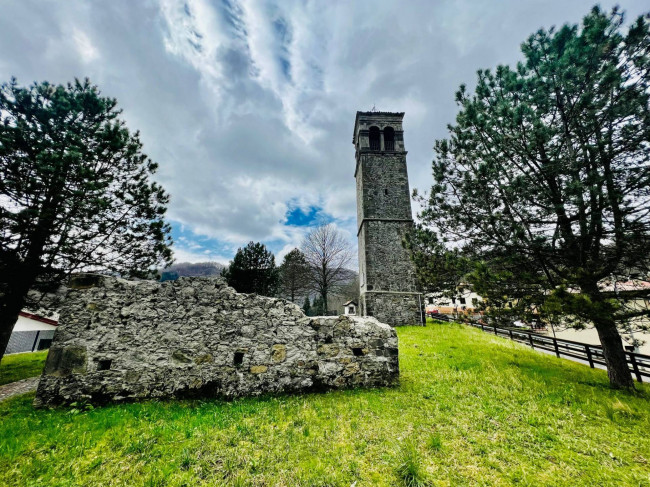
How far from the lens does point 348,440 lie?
139 inches

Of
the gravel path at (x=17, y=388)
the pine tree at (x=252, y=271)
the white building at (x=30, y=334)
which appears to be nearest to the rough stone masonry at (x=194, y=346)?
the gravel path at (x=17, y=388)

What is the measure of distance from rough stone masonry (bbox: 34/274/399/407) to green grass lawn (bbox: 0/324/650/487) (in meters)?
0.35

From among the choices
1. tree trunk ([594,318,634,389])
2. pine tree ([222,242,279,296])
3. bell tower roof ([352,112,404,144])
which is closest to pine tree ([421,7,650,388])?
tree trunk ([594,318,634,389])

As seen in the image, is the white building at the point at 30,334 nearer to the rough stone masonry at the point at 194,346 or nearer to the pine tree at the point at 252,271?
the pine tree at the point at 252,271

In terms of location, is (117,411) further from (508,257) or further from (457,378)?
(508,257)

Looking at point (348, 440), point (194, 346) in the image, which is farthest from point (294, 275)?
point (348, 440)

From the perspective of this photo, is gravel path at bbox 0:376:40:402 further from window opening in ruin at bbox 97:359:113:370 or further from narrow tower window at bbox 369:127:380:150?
narrow tower window at bbox 369:127:380:150

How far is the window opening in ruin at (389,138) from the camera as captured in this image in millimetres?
23188

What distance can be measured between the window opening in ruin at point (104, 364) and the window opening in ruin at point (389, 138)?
23662 millimetres

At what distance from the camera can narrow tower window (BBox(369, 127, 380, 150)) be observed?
76.4 ft

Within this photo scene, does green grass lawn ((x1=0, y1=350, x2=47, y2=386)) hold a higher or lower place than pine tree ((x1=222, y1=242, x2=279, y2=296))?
lower

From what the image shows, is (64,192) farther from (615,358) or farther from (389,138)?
(389,138)

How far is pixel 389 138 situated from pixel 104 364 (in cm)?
2469

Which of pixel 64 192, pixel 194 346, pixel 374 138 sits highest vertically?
pixel 374 138
